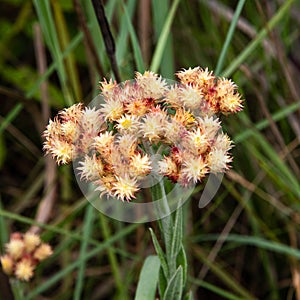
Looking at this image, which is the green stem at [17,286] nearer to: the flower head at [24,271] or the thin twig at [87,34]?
the flower head at [24,271]

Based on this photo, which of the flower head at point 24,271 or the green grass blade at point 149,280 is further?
the flower head at point 24,271

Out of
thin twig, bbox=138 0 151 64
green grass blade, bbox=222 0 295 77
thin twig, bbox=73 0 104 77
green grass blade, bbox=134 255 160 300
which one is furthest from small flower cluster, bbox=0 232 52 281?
thin twig, bbox=138 0 151 64

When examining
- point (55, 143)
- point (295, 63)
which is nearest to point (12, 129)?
point (295, 63)

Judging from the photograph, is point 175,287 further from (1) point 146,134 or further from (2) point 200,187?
(2) point 200,187

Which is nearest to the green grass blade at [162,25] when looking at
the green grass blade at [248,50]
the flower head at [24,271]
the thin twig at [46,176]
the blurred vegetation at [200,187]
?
the blurred vegetation at [200,187]

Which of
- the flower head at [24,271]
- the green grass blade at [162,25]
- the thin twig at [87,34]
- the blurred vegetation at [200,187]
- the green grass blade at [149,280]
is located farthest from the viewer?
the blurred vegetation at [200,187]

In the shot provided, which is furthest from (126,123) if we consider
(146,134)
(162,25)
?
(162,25)
